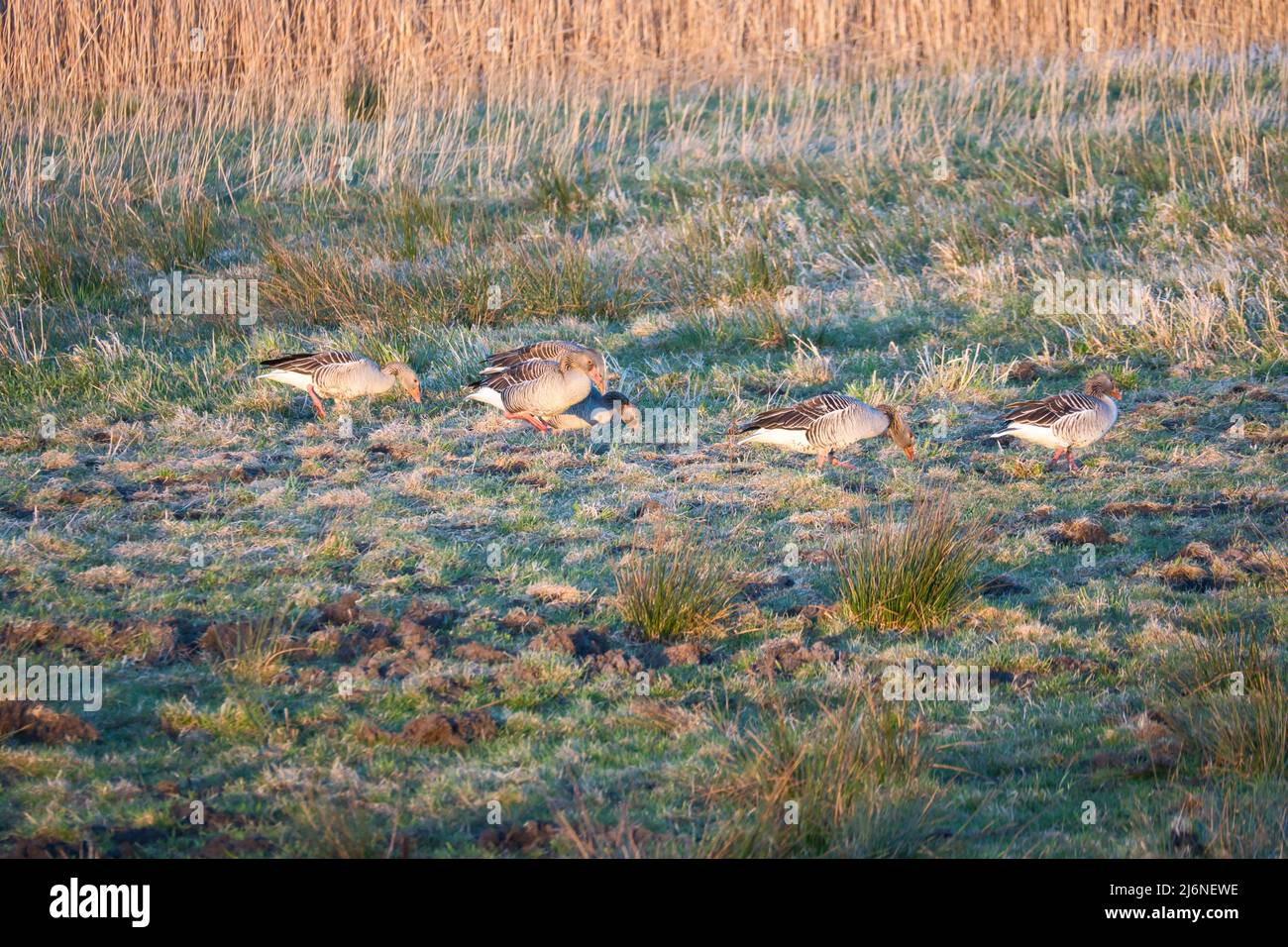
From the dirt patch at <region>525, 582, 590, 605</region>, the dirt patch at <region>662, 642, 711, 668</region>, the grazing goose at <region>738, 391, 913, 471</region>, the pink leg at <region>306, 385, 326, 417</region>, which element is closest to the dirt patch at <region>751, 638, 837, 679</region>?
the dirt patch at <region>662, 642, 711, 668</region>

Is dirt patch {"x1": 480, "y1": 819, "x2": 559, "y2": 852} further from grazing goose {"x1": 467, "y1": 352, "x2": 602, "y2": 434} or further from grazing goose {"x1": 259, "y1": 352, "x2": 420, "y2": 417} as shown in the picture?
grazing goose {"x1": 259, "y1": 352, "x2": 420, "y2": 417}

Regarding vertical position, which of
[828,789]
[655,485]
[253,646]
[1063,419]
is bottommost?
[655,485]

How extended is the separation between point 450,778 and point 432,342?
6260 mm

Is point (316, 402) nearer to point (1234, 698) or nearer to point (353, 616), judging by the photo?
point (353, 616)

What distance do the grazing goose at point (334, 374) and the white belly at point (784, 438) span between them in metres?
2.61

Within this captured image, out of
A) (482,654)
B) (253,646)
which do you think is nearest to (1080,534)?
(482,654)

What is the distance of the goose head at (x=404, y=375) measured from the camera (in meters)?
9.11

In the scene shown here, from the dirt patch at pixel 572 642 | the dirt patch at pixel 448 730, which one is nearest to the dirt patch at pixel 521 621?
the dirt patch at pixel 572 642

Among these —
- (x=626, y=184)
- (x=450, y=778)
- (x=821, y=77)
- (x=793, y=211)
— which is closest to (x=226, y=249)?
(x=626, y=184)

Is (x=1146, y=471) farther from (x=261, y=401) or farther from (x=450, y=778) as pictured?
(x=261, y=401)

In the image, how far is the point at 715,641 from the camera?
5.84 meters

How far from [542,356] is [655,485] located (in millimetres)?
1659

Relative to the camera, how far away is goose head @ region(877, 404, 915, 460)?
26.5ft

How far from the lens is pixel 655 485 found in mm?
7855
